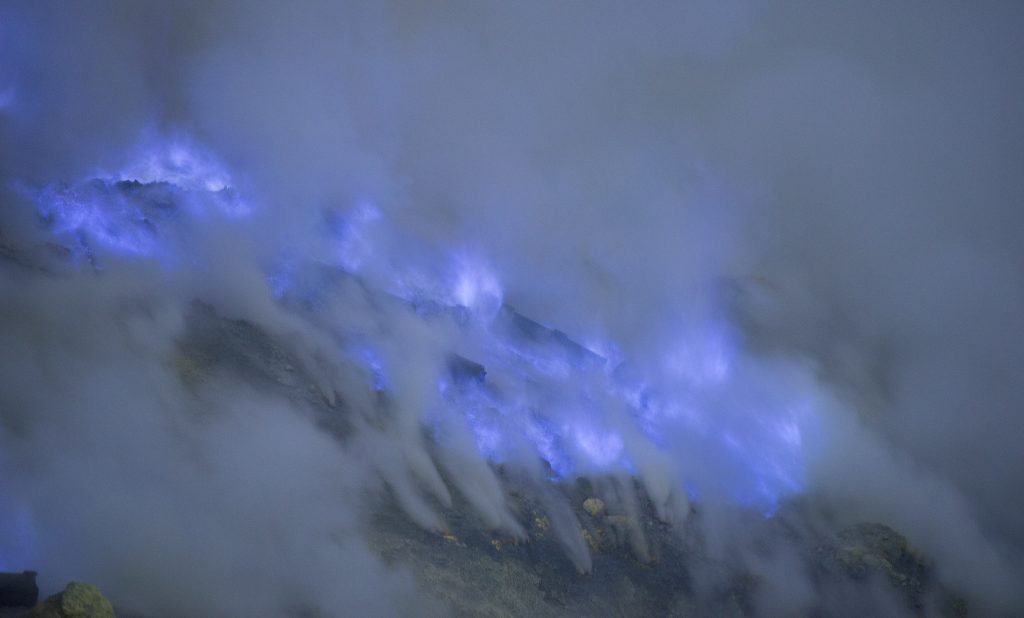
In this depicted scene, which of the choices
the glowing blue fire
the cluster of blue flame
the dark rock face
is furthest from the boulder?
the glowing blue fire

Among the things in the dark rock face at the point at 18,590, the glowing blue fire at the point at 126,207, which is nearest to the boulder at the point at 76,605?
the dark rock face at the point at 18,590

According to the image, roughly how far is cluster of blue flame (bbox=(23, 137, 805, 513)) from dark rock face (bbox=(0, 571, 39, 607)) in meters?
10.2

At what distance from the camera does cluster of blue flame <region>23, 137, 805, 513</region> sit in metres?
19.6

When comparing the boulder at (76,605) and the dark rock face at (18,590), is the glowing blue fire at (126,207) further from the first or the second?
the boulder at (76,605)

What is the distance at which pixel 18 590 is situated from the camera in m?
8.63

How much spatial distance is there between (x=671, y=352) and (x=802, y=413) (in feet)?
19.1

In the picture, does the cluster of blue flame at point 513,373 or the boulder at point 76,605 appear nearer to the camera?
the boulder at point 76,605

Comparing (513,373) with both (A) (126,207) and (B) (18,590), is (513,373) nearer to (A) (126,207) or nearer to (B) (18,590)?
(A) (126,207)

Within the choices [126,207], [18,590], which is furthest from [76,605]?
[126,207]

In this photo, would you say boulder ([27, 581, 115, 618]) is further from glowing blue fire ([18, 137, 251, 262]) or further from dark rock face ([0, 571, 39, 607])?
glowing blue fire ([18, 137, 251, 262])

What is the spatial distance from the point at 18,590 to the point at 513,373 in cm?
1518

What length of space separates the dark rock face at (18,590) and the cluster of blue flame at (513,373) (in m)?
10.2

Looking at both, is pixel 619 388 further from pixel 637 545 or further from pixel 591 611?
pixel 591 611

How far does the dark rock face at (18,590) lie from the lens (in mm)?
8578
